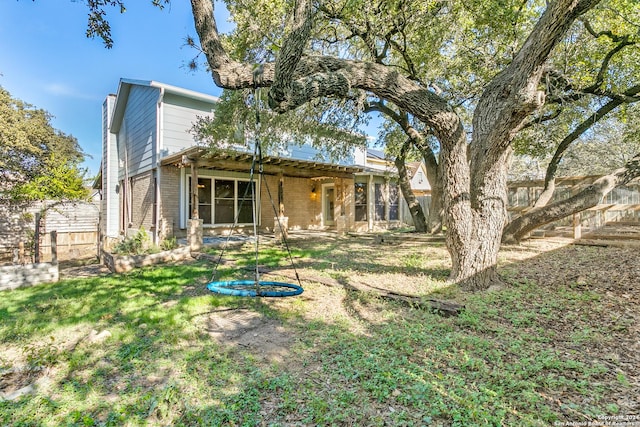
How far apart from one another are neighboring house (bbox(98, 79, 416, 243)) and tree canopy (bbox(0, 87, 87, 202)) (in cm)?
154

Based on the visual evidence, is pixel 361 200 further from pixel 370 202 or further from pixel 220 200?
pixel 220 200

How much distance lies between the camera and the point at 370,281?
5.66 meters

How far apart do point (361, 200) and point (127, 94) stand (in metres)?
11.3

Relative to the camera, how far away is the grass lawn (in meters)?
2.29

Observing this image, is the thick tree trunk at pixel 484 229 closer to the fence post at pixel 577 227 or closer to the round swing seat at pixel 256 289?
the round swing seat at pixel 256 289

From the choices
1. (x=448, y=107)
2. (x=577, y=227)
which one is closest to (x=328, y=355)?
(x=448, y=107)

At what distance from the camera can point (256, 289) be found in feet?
14.0

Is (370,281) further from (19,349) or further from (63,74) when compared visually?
(63,74)

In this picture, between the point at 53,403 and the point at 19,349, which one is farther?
the point at 19,349

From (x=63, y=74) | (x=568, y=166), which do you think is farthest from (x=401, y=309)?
(x=568, y=166)

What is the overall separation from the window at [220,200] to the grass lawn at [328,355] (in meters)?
6.40

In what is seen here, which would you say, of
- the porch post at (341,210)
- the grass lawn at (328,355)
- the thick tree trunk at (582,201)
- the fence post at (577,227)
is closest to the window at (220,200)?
the porch post at (341,210)

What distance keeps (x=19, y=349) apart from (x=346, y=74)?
16.6 feet

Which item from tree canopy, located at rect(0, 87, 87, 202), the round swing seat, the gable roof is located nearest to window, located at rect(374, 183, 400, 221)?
the gable roof
